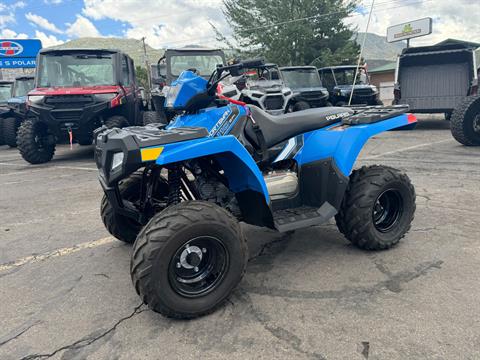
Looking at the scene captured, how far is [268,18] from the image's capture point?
26.7 m

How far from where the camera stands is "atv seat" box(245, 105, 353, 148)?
3.12 m

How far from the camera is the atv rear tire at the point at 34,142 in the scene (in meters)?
8.86

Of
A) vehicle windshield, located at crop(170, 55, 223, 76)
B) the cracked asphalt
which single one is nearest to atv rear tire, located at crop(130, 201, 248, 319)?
the cracked asphalt

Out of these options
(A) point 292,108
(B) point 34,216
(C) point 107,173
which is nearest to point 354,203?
(C) point 107,173

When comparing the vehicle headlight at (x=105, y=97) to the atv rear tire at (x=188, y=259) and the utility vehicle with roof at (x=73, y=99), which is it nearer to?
the utility vehicle with roof at (x=73, y=99)

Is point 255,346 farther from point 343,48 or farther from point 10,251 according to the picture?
point 343,48

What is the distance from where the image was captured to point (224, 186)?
309 centimetres

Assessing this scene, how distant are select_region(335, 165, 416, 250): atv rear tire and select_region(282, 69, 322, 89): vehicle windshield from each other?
11175 mm

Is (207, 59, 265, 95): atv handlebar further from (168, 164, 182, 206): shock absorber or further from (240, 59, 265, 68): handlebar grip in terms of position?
(168, 164, 182, 206): shock absorber

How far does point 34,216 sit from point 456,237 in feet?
15.8

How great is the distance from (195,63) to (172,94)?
8.59 meters

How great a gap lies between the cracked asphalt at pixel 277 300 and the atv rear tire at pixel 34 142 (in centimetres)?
492

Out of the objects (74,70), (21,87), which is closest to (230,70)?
(74,70)

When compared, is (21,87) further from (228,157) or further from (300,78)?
(228,157)
